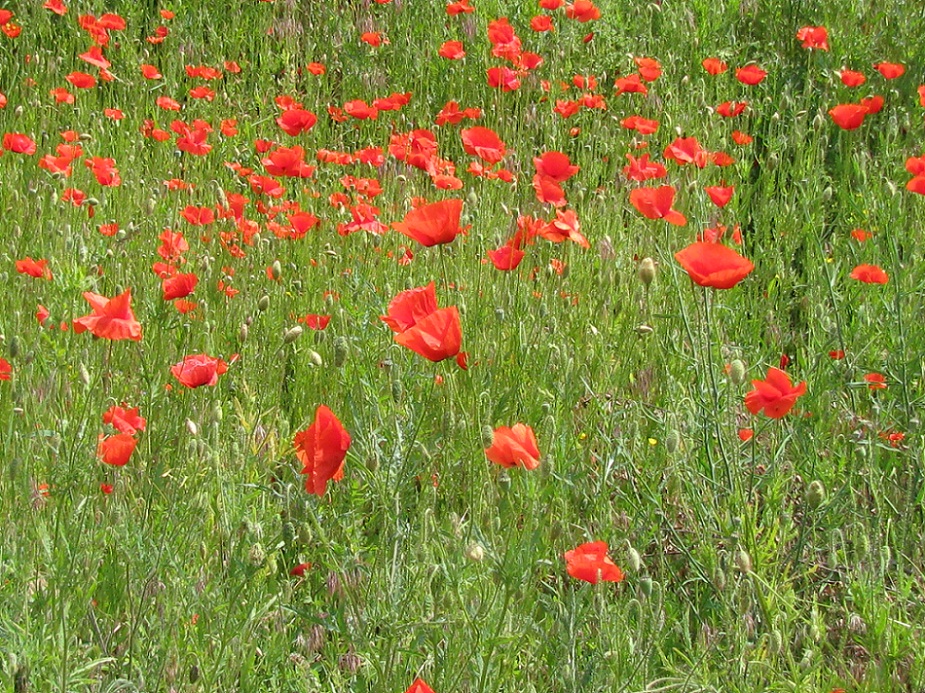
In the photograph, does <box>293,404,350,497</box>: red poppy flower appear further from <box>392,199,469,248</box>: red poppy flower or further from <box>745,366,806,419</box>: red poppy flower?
<box>745,366,806,419</box>: red poppy flower

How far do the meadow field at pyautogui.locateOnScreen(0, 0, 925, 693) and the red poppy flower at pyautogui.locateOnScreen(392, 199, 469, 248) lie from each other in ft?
0.04

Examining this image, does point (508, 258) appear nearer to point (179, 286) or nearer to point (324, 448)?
point (179, 286)

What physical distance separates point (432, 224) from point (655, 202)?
24.3 inches

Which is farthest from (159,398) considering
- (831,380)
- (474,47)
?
(474,47)

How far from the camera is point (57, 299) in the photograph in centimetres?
244

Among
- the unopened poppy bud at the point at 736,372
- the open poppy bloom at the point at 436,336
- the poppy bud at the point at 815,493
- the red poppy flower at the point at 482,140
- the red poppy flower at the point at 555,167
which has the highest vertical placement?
the open poppy bloom at the point at 436,336

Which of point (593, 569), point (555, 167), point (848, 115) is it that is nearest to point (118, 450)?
point (593, 569)

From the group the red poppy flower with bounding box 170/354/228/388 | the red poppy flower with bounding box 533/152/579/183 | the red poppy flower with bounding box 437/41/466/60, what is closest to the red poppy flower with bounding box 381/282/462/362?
the red poppy flower with bounding box 170/354/228/388

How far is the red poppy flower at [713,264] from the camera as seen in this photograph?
1.80 meters

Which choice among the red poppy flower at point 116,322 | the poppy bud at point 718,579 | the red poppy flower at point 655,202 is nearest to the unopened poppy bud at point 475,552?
the poppy bud at point 718,579

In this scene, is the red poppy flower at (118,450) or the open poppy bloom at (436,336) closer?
the open poppy bloom at (436,336)

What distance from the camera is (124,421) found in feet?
6.33

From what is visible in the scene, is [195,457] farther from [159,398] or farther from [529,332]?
[529,332]

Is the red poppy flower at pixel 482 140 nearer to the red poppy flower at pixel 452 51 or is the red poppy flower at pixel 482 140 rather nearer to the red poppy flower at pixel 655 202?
the red poppy flower at pixel 655 202
